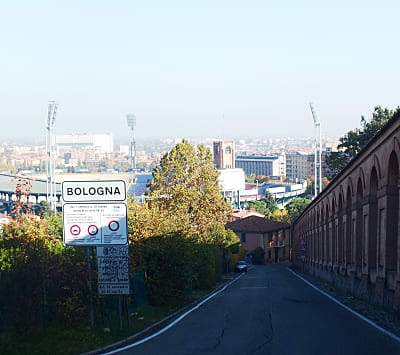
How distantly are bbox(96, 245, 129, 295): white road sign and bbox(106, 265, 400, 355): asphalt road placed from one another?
1693 mm

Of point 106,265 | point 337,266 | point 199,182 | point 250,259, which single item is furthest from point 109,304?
point 250,259

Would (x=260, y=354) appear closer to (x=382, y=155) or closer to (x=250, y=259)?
(x=382, y=155)

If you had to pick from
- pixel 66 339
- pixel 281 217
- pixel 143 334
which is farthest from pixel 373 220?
pixel 281 217

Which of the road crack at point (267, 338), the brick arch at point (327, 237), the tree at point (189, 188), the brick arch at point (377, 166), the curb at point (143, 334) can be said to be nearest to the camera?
the road crack at point (267, 338)

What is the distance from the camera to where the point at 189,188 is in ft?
147

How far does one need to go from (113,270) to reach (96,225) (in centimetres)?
125

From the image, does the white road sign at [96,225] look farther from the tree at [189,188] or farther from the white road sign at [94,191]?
the tree at [189,188]

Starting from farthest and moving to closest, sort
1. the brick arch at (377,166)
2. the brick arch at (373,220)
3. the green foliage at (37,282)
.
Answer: the brick arch at (373,220) < the brick arch at (377,166) < the green foliage at (37,282)

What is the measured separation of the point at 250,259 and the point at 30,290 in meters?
73.0

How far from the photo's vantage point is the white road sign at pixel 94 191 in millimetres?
15289

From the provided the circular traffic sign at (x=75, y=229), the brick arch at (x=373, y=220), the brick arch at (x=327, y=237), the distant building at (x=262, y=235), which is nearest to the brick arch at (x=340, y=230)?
the brick arch at (x=327, y=237)

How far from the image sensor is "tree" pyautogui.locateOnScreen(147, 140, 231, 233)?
4409 cm

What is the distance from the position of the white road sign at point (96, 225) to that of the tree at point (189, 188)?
27.9 m

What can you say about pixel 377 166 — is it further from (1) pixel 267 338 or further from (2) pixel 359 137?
(2) pixel 359 137
